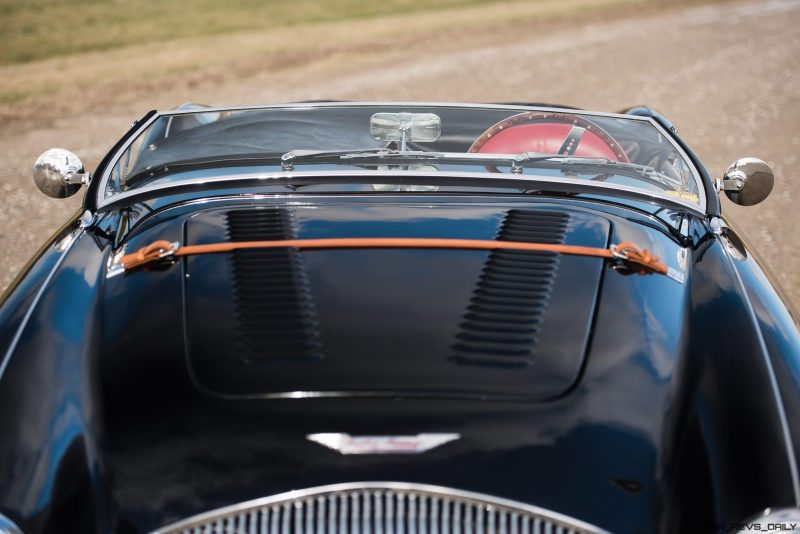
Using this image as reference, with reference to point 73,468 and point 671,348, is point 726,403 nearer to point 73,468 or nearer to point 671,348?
point 671,348

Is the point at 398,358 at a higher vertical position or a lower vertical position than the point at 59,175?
lower

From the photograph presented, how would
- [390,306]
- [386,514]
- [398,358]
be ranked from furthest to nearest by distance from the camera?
[390,306] → [398,358] → [386,514]

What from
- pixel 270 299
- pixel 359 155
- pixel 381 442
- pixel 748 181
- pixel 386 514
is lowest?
pixel 386 514

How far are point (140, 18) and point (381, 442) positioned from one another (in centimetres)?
1478

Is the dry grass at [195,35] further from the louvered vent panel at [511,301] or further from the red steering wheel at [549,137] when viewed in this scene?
the louvered vent panel at [511,301]

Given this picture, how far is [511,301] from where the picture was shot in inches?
88.3

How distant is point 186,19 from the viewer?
15.5m

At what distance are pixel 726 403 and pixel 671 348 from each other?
0.18 meters

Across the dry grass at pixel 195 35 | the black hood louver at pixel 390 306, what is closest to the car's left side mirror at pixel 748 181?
the black hood louver at pixel 390 306

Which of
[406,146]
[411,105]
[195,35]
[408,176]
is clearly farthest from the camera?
[195,35]

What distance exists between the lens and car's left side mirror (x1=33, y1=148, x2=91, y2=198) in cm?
329

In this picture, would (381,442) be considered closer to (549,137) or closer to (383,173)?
(383,173)

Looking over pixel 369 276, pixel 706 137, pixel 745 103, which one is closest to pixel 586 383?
pixel 369 276

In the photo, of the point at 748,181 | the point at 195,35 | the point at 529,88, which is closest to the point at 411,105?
the point at 748,181
